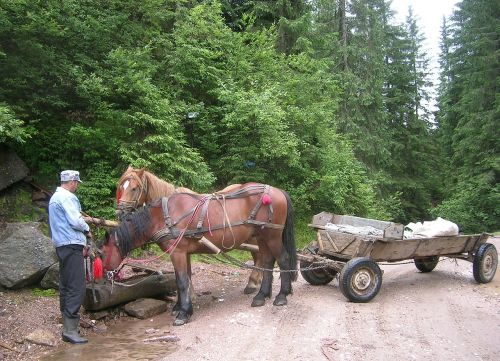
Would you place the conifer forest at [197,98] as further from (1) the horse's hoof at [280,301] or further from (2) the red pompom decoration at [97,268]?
(1) the horse's hoof at [280,301]

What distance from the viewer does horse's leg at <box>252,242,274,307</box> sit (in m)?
6.93

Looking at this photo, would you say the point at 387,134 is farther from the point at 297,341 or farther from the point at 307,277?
the point at 297,341

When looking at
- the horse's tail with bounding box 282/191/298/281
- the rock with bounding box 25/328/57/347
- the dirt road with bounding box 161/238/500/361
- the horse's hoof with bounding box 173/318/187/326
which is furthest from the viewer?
the horse's tail with bounding box 282/191/298/281

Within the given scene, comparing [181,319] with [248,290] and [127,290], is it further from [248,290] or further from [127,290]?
[248,290]

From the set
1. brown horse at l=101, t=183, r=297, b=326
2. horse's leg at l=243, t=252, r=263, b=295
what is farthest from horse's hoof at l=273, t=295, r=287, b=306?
horse's leg at l=243, t=252, r=263, b=295

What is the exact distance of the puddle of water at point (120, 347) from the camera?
4931 millimetres

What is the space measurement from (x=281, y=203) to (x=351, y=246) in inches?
55.0

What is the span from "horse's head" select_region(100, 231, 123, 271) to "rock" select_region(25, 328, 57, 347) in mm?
1118

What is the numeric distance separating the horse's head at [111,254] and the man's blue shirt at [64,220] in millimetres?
812

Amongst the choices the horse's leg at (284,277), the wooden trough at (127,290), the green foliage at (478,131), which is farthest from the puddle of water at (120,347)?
the green foliage at (478,131)

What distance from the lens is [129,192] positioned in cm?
622

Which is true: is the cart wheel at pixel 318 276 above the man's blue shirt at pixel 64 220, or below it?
below

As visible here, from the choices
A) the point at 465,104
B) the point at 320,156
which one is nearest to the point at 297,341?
the point at 320,156

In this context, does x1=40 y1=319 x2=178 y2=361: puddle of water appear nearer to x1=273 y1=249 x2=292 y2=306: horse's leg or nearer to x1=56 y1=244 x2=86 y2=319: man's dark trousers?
x1=56 y1=244 x2=86 y2=319: man's dark trousers
